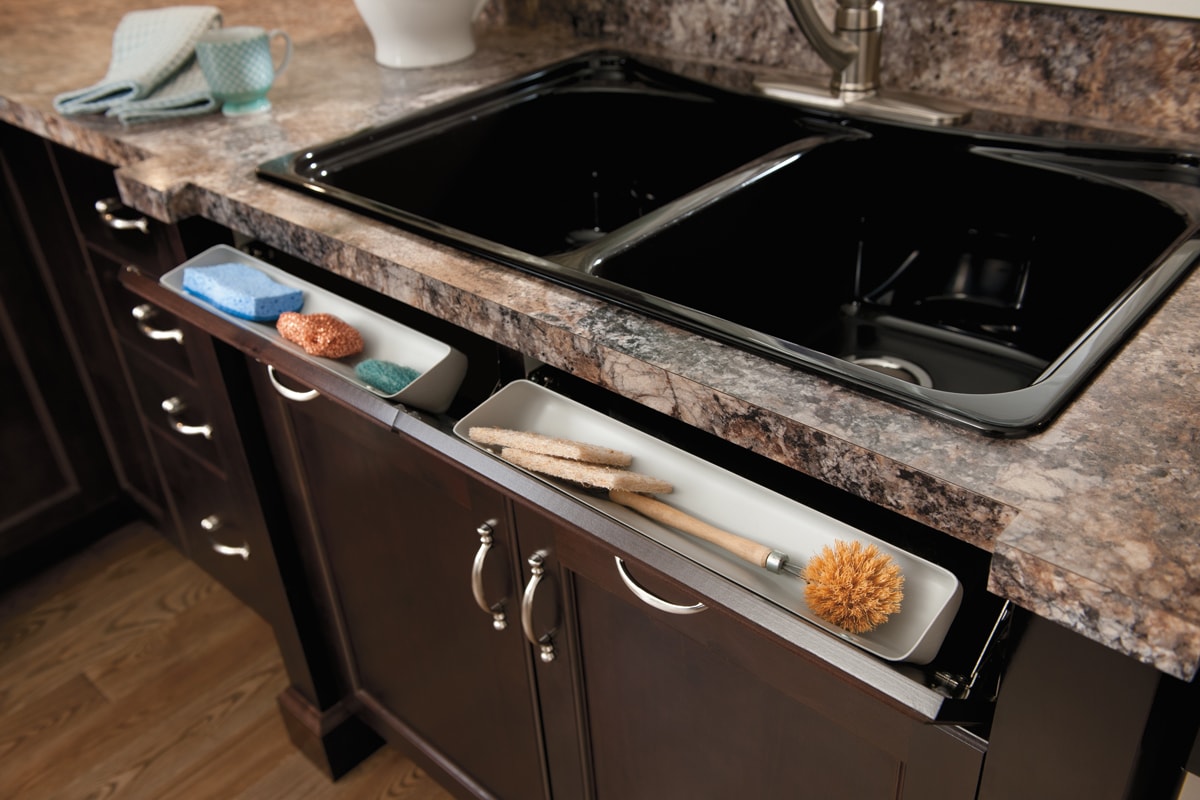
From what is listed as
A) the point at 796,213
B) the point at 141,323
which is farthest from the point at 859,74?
the point at 141,323

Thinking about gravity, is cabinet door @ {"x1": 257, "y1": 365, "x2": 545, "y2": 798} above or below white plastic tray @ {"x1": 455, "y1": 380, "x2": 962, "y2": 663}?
below

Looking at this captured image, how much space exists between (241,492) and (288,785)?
510mm

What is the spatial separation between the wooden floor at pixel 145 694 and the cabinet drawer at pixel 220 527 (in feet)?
0.59

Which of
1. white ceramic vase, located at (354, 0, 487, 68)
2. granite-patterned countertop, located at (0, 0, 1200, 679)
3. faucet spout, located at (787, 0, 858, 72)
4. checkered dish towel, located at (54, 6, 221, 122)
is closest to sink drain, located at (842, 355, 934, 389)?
granite-patterned countertop, located at (0, 0, 1200, 679)

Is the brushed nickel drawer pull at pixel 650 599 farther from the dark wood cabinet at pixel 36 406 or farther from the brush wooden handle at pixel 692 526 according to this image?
the dark wood cabinet at pixel 36 406

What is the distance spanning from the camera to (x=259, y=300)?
976 millimetres

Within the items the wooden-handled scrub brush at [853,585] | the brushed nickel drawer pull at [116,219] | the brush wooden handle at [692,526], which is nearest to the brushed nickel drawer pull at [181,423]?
the brushed nickel drawer pull at [116,219]

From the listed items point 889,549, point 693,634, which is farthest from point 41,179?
point 889,549

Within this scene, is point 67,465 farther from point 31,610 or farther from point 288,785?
point 288,785

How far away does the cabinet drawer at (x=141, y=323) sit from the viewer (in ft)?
4.45

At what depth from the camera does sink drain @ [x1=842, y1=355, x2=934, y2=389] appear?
1.03 meters

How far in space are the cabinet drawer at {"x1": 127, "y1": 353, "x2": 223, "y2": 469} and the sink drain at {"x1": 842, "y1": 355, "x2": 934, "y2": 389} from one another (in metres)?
0.82

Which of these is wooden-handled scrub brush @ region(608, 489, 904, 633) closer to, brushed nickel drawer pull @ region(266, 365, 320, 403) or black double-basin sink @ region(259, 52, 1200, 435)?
black double-basin sink @ region(259, 52, 1200, 435)

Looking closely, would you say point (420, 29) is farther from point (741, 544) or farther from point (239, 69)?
point (741, 544)
